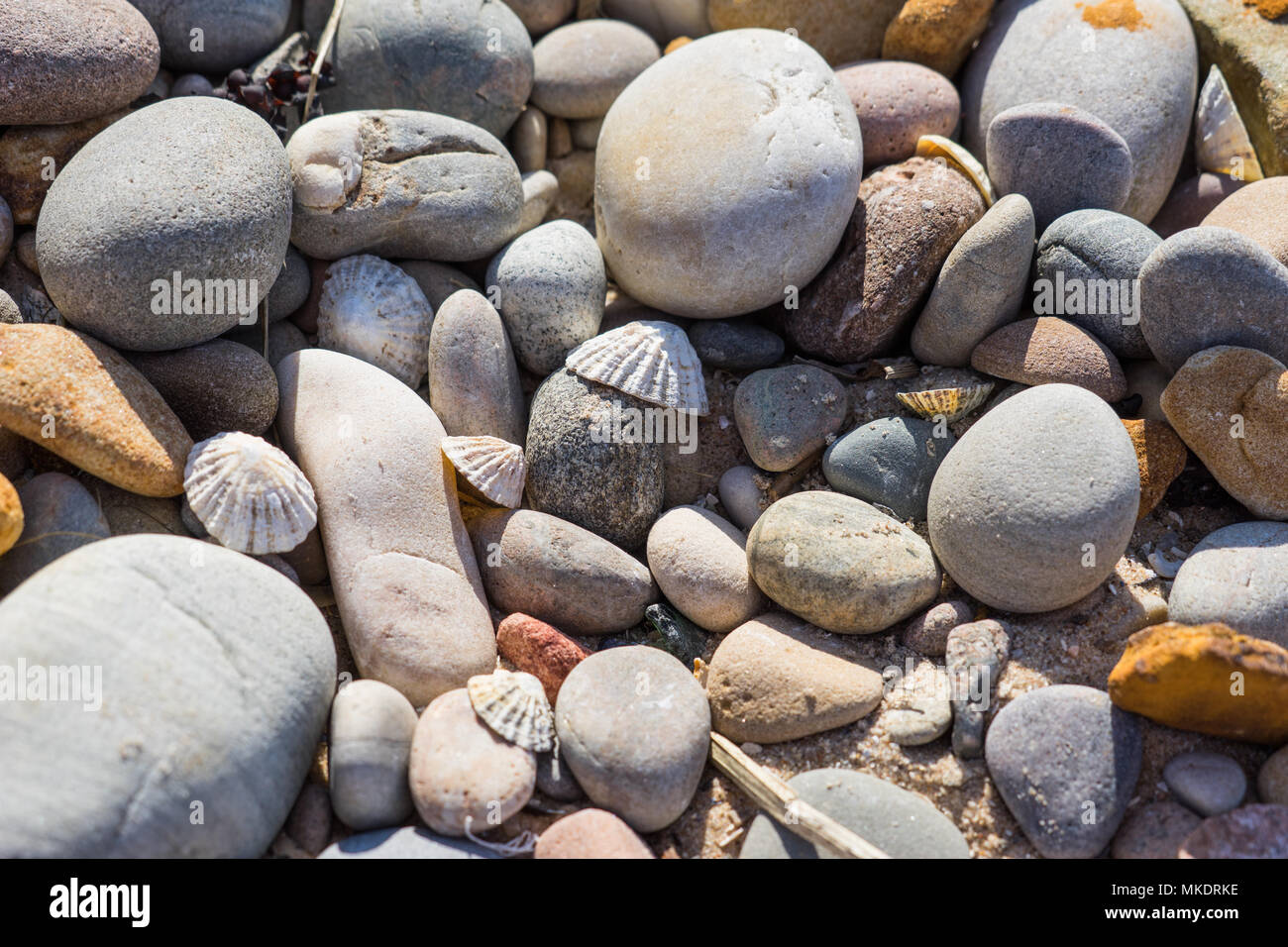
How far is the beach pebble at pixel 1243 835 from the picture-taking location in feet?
8.80

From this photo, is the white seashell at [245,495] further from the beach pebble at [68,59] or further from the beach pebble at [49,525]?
the beach pebble at [68,59]

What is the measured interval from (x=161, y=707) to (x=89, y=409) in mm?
1109

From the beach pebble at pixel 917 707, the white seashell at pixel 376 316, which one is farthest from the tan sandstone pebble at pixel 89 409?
the beach pebble at pixel 917 707

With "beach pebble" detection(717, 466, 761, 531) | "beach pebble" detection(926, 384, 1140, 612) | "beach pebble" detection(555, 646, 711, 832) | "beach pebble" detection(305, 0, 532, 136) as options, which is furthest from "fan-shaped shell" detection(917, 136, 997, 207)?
"beach pebble" detection(555, 646, 711, 832)

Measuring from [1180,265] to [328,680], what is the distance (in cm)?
336

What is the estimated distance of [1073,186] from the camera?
151 inches

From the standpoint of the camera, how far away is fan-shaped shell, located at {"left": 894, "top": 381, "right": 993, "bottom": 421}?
3633mm

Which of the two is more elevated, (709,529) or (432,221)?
(432,221)

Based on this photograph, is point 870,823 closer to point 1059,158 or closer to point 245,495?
point 245,495

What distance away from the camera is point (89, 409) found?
3064 mm

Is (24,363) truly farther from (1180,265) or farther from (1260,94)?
(1260,94)

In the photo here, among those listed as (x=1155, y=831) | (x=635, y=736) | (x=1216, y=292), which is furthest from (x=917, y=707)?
(x=1216, y=292)
